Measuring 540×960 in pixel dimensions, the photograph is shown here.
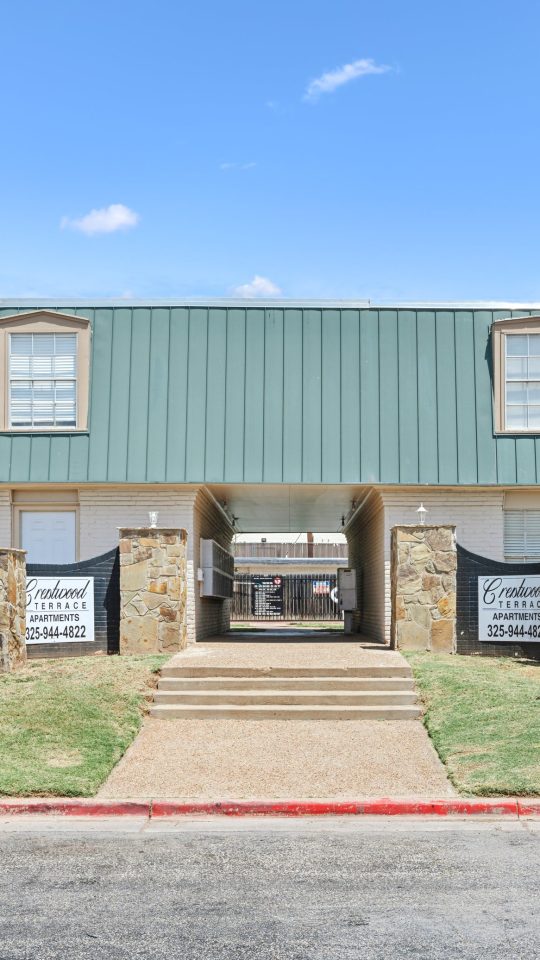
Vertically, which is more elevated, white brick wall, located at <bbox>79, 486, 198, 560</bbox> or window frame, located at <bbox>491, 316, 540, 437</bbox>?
window frame, located at <bbox>491, 316, 540, 437</bbox>

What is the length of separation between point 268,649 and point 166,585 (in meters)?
2.45

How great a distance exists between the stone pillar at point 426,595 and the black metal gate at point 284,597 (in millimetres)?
21586

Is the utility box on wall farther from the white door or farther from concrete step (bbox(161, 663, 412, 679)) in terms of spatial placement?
concrete step (bbox(161, 663, 412, 679))

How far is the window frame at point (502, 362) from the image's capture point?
58.2 ft

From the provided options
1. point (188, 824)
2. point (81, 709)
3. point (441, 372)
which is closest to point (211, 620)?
point (441, 372)

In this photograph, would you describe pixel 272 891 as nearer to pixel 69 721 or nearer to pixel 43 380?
pixel 69 721

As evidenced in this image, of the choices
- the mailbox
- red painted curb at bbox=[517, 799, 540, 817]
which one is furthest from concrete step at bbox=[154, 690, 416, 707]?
the mailbox

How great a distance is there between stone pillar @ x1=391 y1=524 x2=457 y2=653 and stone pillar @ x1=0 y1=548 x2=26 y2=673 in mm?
5730

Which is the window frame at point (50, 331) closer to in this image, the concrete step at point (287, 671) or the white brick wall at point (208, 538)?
the white brick wall at point (208, 538)

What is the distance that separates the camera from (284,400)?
17906 mm

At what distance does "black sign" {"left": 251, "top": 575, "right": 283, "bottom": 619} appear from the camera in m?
37.5

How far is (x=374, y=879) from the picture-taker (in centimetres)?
667

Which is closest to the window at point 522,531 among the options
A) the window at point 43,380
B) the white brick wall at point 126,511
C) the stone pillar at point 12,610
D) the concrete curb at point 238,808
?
the white brick wall at point 126,511

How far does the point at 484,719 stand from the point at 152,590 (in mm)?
6152
